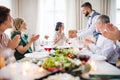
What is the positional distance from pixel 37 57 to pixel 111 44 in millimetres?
849

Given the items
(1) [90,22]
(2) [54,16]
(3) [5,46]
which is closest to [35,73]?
(3) [5,46]

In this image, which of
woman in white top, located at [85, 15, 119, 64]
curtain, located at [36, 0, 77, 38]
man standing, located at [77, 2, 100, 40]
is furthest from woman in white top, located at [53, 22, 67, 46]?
woman in white top, located at [85, 15, 119, 64]

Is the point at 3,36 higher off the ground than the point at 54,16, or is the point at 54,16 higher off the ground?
the point at 54,16

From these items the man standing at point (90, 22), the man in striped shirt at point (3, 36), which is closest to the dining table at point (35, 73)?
the man in striped shirt at point (3, 36)

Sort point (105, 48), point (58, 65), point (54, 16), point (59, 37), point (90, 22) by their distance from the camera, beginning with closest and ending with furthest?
1. point (58, 65)
2. point (105, 48)
3. point (59, 37)
4. point (90, 22)
5. point (54, 16)

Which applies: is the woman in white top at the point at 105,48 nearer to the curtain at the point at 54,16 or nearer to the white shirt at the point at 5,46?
the white shirt at the point at 5,46

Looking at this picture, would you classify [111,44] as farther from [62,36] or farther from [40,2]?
[40,2]

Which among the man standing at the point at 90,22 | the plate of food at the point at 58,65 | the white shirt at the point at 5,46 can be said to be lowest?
the plate of food at the point at 58,65

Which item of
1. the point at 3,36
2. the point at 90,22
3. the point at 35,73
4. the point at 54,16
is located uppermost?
the point at 54,16

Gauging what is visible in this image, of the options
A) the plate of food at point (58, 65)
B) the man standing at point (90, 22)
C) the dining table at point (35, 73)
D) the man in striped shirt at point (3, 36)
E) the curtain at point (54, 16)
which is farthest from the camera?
the curtain at point (54, 16)

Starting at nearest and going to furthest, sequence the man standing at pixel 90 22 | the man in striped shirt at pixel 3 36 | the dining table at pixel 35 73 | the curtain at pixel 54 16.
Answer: the dining table at pixel 35 73
the man in striped shirt at pixel 3 36
the man standing at pixel 90 22
the curtain at pixel 54 16

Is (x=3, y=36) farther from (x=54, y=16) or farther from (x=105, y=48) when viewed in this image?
(x=54, y=16)

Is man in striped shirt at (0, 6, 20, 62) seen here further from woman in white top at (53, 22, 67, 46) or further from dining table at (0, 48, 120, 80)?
woman in white top at (53, 22, 67, 46)

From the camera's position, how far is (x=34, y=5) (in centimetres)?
579
